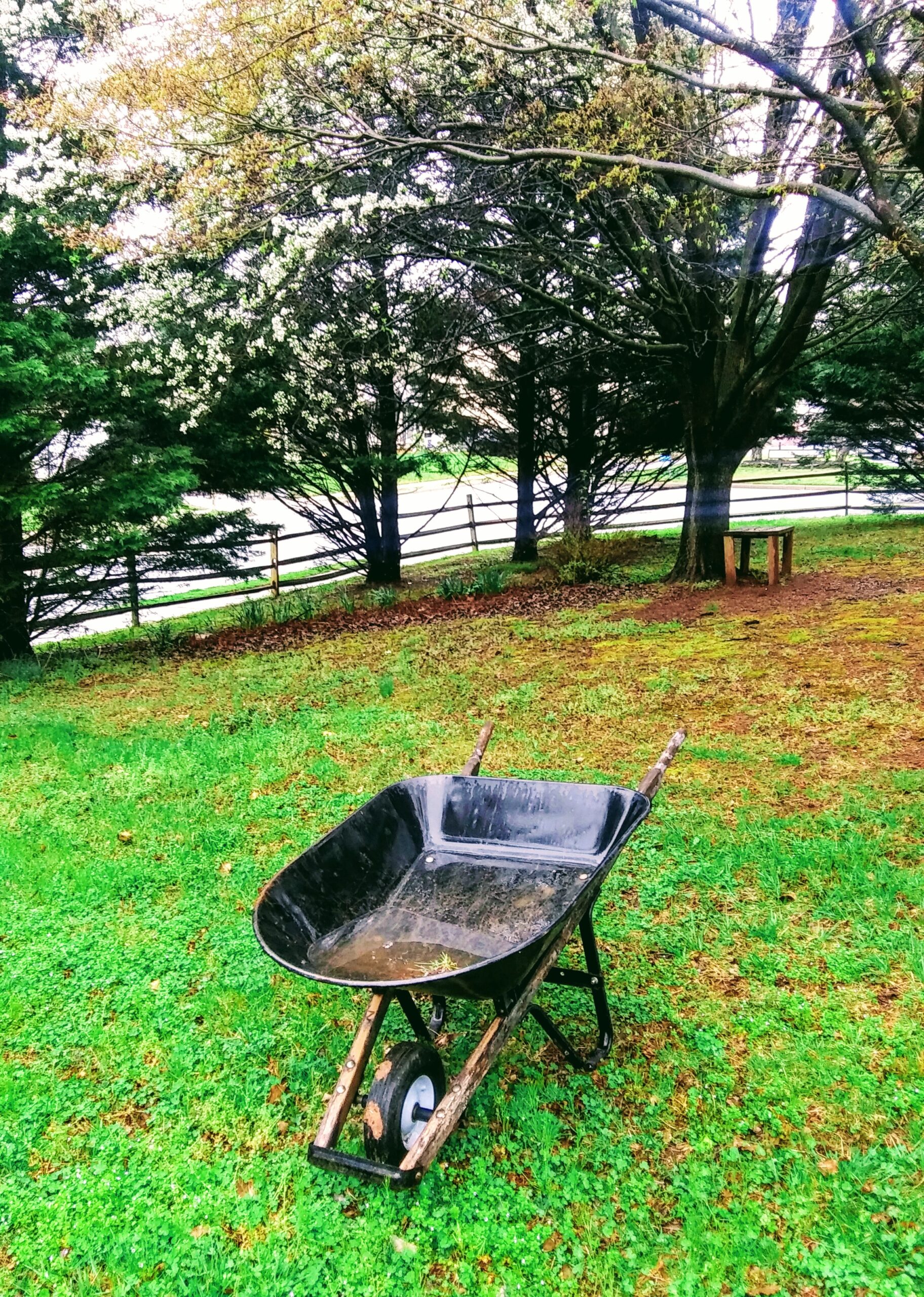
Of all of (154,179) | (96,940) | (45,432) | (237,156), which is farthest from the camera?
(45,432)

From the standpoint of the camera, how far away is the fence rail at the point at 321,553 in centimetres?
1063

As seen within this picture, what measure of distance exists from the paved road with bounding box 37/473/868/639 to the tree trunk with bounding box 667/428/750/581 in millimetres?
3483

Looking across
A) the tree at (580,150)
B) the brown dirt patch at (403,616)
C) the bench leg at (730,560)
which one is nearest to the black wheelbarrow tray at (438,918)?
the tree at (580,150)

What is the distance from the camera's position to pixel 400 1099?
217 centimetres

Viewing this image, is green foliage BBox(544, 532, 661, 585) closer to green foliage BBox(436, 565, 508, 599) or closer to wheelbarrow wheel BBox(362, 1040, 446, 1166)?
green foliage BBox(436, 565, 508, 599)

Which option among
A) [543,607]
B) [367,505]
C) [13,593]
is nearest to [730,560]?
[543,607]

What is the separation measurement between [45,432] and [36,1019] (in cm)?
637

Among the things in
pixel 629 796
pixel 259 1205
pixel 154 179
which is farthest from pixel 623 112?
pixel 259 1205

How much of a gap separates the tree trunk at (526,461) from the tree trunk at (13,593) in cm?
679

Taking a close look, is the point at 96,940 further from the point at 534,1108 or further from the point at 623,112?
the point at 623,112

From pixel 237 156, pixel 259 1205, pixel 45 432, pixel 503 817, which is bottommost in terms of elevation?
pixel 259 1205

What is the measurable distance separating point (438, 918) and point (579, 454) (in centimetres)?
1111

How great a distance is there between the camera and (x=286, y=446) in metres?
10.8

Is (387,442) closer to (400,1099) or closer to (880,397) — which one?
(880,397)
